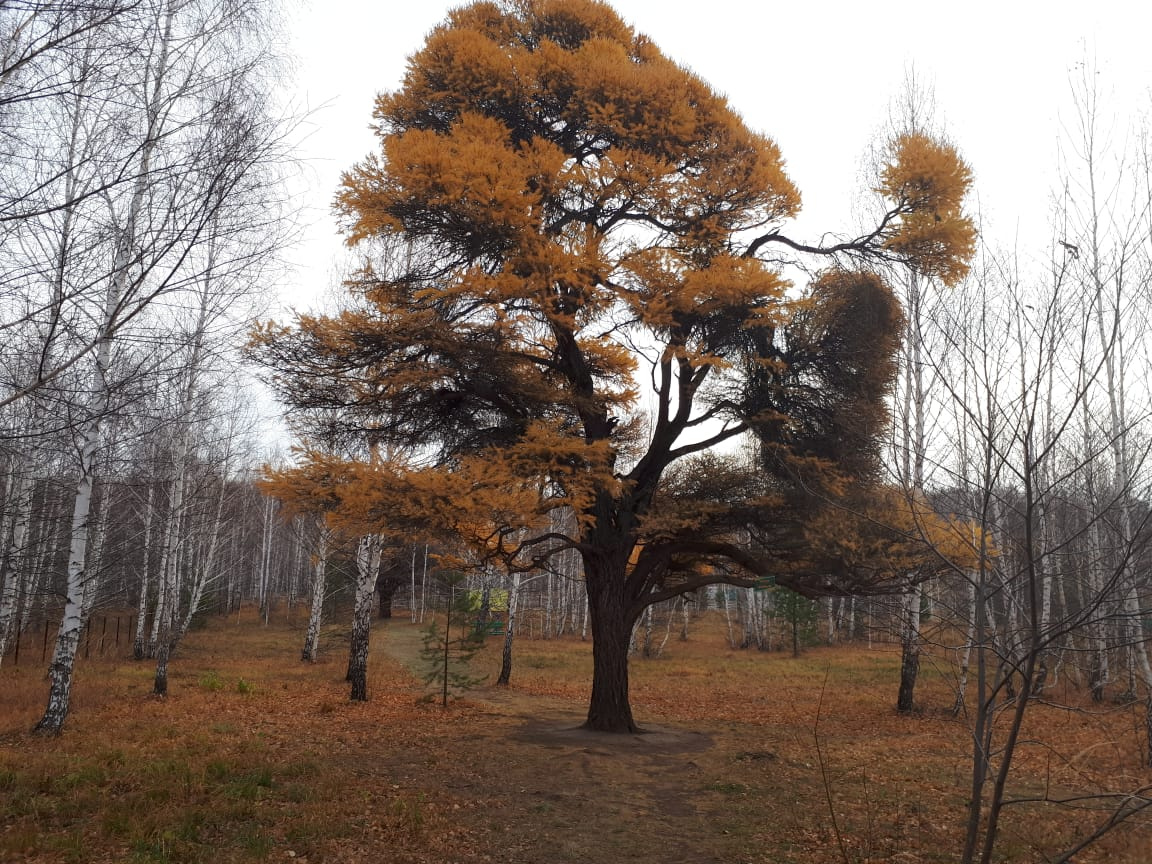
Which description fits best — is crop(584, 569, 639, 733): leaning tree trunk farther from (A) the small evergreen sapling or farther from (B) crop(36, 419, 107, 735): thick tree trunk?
(B) crop(36, 419, 107, 735): thick tree trunk

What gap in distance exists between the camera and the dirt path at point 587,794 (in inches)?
237

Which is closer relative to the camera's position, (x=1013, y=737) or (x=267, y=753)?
(x=1013, y=737)

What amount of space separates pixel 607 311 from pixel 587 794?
20.3 feet

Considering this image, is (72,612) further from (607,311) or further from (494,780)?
(607,311)

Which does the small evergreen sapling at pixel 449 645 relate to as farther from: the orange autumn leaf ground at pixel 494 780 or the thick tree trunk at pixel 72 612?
the thick tree trunk at pixel 72 612

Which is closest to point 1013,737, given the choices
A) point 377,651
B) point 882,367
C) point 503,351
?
point 503,351

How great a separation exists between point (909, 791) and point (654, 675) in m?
14.6

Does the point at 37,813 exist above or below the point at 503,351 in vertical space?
below

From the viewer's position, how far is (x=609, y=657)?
37.0 ft

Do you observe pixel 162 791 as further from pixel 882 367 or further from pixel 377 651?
pixel 377 651

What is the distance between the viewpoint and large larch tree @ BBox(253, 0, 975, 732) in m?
9.21

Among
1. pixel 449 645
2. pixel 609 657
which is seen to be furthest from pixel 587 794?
pixel 449 645

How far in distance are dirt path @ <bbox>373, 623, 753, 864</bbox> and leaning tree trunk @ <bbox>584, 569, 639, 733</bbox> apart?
1.30ft

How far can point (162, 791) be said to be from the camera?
20.4 feet
